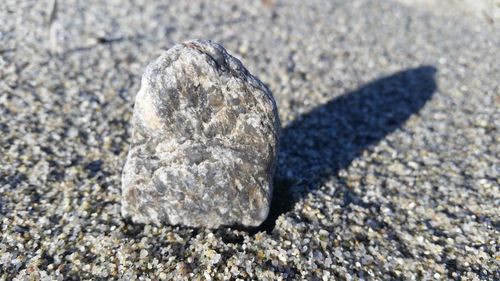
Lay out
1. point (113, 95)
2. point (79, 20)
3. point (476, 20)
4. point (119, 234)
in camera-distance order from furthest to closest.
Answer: point (476, 20), point (79, 20), point (113, 95), point (119, 234)

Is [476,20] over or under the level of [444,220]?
over

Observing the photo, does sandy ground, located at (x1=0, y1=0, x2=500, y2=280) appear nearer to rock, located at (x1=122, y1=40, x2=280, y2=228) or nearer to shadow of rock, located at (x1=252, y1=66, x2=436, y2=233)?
shadow of rock, located at (x1=252, y1=66, x2=436, y2=233)

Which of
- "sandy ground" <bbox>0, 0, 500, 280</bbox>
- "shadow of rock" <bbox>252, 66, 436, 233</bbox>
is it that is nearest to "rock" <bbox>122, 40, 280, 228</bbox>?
"sandy ground" <bbox>0, 0, 500, 280</bbox>

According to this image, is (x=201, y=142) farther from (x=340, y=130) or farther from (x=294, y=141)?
(x=340, y=130)

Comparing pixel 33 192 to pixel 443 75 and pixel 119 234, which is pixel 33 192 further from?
pixel 443 75

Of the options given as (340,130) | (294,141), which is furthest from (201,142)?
(340,130)

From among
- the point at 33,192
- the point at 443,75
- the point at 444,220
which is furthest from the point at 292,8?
the point at 33,192
